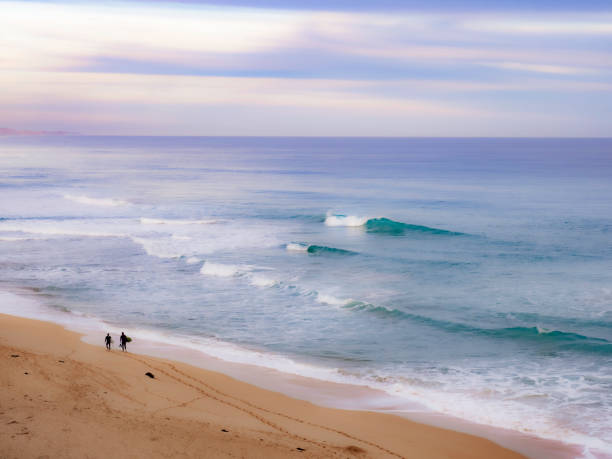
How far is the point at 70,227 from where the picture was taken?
4397 cm

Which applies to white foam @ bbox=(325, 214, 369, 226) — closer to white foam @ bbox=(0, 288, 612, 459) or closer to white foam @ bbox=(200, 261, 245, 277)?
white foam @ bbox=(200, 261, 245, 277)

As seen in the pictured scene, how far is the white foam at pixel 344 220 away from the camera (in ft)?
150

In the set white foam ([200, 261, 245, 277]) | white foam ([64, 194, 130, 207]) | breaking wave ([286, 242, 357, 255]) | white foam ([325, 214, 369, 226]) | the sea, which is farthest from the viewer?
white foam ([64, 194, 130, 207])

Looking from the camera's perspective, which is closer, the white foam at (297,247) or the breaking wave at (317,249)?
the breaking wave at (317,249)

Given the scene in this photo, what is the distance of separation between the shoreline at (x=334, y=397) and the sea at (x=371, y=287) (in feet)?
1.99

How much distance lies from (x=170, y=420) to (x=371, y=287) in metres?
16.2

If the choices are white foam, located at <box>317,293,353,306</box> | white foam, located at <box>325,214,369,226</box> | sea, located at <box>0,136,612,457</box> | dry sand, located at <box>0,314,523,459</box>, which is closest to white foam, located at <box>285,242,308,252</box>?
sea, located at <box>0,136,612,457</box>

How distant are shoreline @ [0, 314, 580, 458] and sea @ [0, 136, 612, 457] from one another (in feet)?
1.99

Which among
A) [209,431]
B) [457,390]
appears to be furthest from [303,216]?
[209,431]

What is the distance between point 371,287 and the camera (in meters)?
27.7

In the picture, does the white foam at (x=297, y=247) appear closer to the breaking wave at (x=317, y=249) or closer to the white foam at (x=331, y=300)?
the breaking wave at (x=317, y=249)

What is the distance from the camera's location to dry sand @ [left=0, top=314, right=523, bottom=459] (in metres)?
11.3

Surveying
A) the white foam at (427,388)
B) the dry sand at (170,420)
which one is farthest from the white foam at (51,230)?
the dry sand at (170,420)

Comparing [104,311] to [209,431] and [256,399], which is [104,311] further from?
[209,431]
